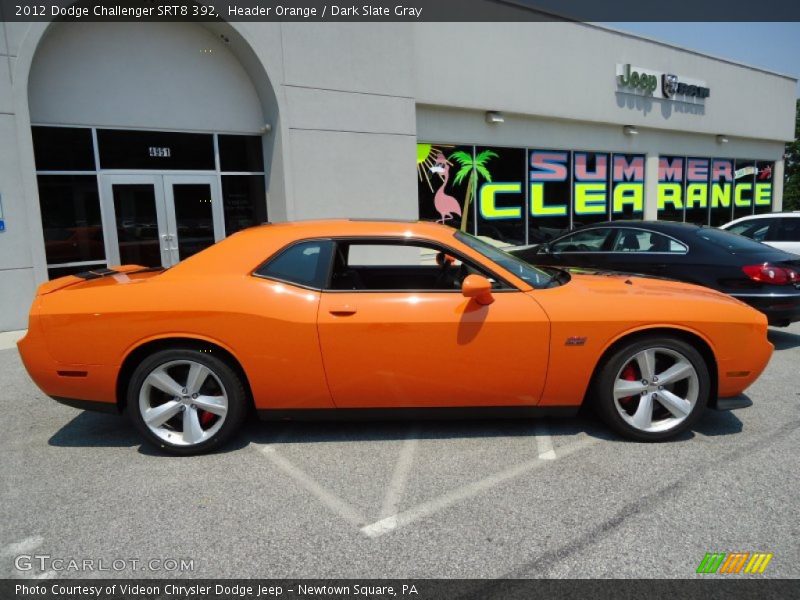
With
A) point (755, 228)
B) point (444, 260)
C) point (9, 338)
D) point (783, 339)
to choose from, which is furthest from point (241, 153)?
point (783, 339)

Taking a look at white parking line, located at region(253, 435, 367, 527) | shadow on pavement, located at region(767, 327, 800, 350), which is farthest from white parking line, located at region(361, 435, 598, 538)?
shadow on pavement, located at region(767, 327, 800, 350)

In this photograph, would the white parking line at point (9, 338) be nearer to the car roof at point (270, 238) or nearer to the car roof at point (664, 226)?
the car roof at point (270, 238)

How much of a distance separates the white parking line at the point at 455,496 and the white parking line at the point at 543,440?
0.06 m

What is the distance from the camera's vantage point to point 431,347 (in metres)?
3.56

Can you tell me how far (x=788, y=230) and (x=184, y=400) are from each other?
909 cm

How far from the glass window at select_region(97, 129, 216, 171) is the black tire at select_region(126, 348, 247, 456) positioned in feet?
22.7

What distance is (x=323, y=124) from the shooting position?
10.2 metres

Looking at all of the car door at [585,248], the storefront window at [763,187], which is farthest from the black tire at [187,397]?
the storefront window at [763,187]

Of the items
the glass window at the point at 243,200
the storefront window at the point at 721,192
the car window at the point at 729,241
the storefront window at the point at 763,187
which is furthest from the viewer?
the storefront window at the point at 763,187

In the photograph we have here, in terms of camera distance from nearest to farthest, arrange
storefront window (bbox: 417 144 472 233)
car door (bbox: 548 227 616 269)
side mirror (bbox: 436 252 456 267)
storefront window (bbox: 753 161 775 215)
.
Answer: side mirror (bbox: 436 252 456 267), car door (bbox: 548 227 616 269), storefront window (bbox: 417 144 472 233), storefront window (bbox: 753 161 775 215)

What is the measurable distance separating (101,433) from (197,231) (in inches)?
256

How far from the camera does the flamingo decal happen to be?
1254 cm

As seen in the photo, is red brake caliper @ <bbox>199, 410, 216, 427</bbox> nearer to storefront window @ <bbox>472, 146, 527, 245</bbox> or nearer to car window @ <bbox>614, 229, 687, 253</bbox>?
car window @ <bbox>614, 229, 687, 253</bbox>

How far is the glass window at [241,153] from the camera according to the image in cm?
1020
